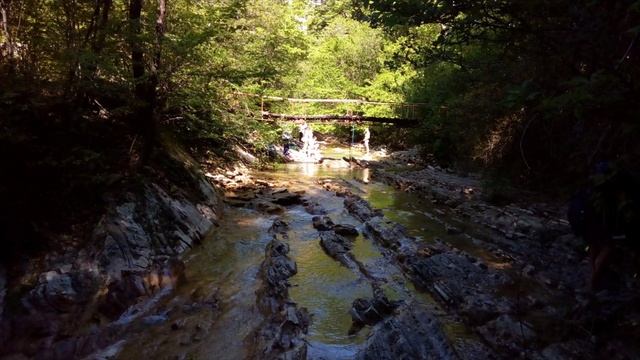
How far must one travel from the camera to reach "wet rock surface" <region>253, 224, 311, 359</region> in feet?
16.9

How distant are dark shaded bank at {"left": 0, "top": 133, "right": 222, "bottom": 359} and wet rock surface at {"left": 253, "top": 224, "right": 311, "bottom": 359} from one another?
1.46 m

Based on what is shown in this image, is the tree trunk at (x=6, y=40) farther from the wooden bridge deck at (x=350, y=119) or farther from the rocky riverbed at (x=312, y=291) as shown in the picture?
the wooden bridge deck at (x=350, y=119)

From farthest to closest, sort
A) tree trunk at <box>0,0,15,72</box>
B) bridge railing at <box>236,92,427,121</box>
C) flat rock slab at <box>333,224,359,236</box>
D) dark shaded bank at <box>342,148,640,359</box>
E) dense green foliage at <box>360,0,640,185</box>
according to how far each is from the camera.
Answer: bridge railing at <box>236,92,427,121</box> < flat rock slab at <box>333,224,359,236</box> < tree trunk at <box>0,0,15,72</box> < dark shaded bank at <box>342,148,640,359</box> < dense green foliage at <box>360,0,640,185</box>

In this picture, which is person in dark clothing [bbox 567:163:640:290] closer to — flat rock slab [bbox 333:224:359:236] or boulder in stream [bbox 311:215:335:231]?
flat rock slab [bbox 333:224:359:236]

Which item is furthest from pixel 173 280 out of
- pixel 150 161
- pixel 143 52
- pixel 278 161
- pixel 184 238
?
pixel 278 161

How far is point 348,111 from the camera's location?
3061 cm

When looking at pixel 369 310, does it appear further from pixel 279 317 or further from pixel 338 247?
pixel 338 247

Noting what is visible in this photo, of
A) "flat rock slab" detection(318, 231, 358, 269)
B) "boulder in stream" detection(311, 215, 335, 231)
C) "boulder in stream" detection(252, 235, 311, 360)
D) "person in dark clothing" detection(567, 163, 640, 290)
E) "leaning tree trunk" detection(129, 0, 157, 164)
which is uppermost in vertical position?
"leaning tree trunk" detection(129, 0, 157, 164)

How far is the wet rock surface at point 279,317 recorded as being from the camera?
514 centimetres

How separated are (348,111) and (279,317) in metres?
25.6

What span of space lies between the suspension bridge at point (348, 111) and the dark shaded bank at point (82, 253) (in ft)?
42.9

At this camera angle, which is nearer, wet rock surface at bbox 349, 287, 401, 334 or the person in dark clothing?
the person in dark clothing

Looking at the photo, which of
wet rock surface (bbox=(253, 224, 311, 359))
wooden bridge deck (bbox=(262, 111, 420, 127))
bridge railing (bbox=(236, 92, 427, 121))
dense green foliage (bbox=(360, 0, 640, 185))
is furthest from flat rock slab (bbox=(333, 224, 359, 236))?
wooden bridge deck (bbox=(262, 111, 420, 127))

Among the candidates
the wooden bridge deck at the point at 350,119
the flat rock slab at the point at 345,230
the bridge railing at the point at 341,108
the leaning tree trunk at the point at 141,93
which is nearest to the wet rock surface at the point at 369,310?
the flat rock slab at the point at 345,230
